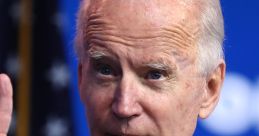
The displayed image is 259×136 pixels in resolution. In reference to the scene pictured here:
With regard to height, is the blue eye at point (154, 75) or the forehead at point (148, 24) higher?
the forehead at point (148, 24)

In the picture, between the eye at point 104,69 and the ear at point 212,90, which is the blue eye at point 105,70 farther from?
the ear at point 212,90

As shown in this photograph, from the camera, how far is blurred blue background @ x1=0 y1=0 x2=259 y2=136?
332 cm

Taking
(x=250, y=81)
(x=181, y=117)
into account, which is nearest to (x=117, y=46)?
(x=181, y=117)

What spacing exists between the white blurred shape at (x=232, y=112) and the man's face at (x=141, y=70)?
1.24m

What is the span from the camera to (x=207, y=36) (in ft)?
6.86

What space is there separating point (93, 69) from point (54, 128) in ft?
5.00

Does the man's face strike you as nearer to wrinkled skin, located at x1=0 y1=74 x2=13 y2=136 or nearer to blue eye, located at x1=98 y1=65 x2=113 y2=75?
blue eye, located at x1=98 y1=65 x2=113 y2=75

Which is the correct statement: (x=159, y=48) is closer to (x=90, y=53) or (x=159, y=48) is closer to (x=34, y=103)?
(x=90, y=53)

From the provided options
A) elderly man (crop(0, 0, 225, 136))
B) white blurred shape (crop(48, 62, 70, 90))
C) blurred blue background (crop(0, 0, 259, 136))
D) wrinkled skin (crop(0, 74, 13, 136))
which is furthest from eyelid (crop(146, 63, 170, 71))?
white blurred shape (crop(48, 62, 70, 90))

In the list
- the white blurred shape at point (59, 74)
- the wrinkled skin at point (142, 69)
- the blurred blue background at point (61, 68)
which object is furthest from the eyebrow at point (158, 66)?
the white blurred shape at point (59, 74)

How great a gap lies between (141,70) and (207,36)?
23 cm

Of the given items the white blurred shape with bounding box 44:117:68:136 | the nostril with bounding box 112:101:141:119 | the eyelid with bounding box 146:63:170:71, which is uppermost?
the eyelid with bounding box 146:63:170:71

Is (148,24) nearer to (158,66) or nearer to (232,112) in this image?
(158,66)

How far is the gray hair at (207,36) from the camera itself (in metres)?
2.08
